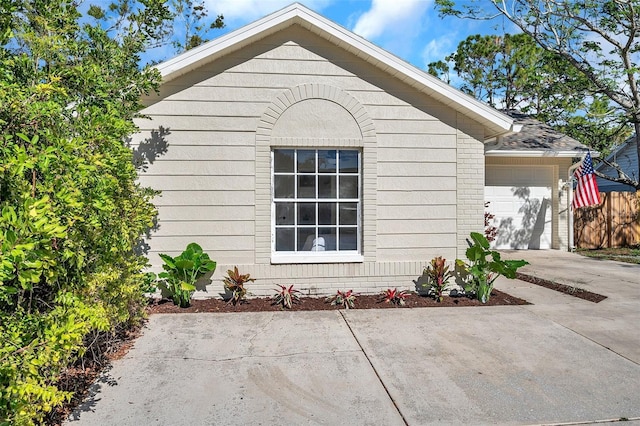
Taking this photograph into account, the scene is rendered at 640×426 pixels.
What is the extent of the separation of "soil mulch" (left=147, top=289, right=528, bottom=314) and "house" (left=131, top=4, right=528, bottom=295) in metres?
0.26

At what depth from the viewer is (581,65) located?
14.4 m

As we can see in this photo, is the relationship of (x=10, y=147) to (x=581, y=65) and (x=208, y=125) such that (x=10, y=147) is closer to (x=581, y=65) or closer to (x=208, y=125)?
(x=208, y=125)

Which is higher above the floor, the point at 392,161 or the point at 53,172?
the point at 392,161

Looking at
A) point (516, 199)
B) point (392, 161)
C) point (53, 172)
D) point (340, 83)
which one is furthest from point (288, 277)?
point (516, 199)

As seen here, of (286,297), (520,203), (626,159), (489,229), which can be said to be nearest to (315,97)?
(286,297)

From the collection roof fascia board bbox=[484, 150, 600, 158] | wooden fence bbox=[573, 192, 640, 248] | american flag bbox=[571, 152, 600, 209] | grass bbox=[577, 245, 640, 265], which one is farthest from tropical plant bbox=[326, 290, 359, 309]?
wooden fence bbox=[573, 192, 640, 248]

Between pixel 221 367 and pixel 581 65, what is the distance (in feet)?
50.9

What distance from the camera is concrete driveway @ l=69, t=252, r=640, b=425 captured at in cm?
348

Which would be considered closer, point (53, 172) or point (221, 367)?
point (53, 172)

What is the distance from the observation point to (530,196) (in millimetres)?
13273

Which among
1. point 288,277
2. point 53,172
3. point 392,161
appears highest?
point 392,161

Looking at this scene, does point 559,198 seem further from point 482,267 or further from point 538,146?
point 482,267

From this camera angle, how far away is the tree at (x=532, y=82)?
1496 centimetres

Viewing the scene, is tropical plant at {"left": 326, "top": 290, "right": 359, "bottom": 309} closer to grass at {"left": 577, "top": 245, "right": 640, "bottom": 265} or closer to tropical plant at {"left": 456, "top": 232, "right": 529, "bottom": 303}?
tropical plant at {"left": 456, "top": 232, "right": 529, "bottom": 303}
